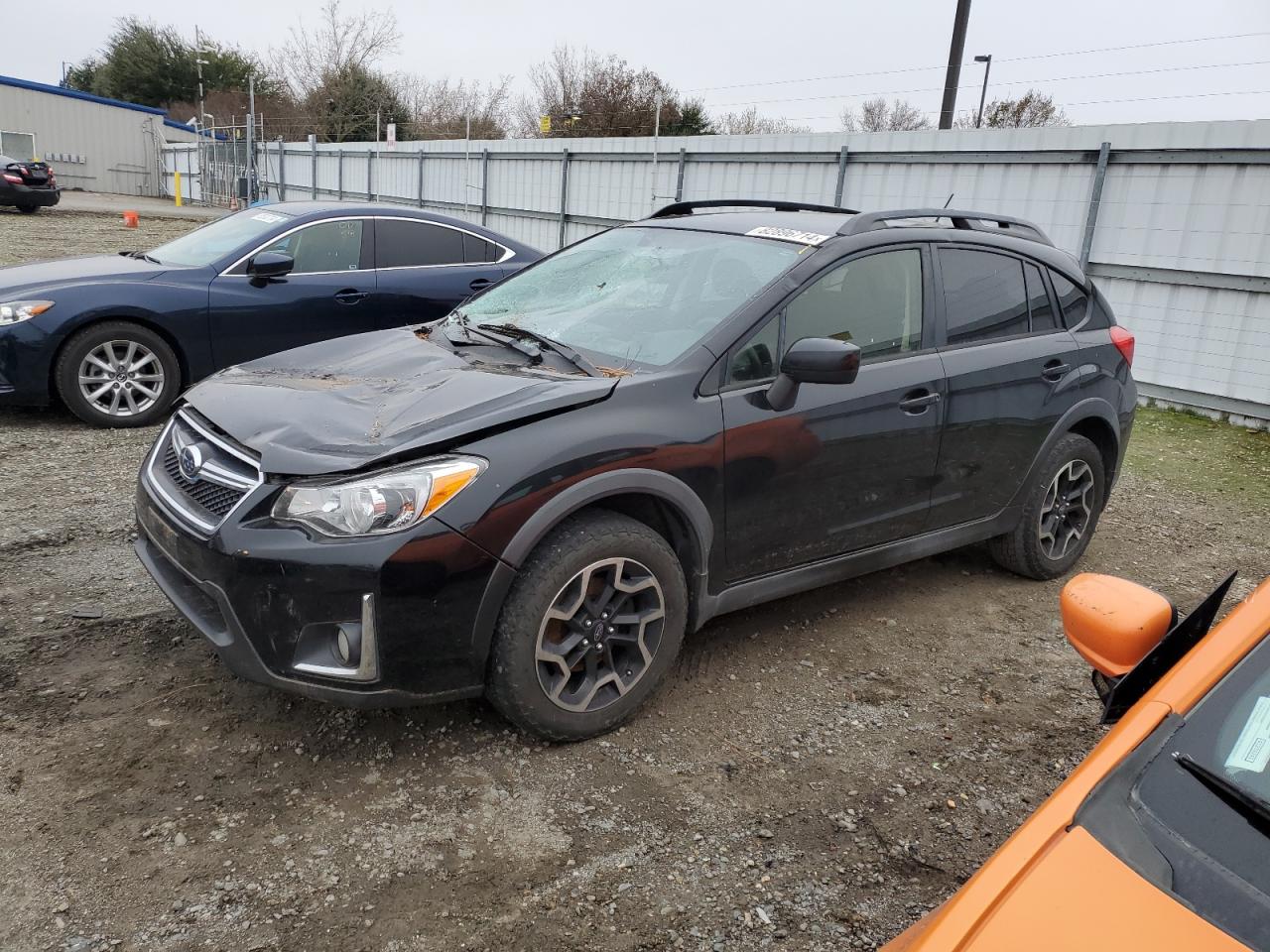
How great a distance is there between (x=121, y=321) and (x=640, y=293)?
4.21 m

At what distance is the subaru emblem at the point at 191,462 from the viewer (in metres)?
3.11

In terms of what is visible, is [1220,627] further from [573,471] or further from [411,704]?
[411,704]

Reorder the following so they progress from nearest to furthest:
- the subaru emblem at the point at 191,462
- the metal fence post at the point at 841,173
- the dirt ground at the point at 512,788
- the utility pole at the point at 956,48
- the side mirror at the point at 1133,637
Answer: the side mirror at the point at 1133,637 → the dirt ground at the point at 512,788 → the subaru emblem at the point at 191,462 → the metal fence post at the point at 841,173 → the utility pole at the point at 956,48

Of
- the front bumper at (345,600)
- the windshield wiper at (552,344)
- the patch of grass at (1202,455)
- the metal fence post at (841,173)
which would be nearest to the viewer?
the front bumper at (345,600)

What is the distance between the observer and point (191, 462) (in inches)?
124

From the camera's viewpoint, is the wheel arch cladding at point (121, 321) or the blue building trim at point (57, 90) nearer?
the wheel arch cladding at point (121, 321)

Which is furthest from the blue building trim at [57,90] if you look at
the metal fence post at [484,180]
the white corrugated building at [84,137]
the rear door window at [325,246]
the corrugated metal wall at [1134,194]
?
the rear door window at [325,246]

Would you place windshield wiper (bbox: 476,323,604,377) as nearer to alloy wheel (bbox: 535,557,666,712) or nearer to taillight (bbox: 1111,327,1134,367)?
alloy wheel (bbox: 535,557,666,712)

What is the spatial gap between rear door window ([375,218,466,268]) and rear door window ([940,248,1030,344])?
4321 millimetres

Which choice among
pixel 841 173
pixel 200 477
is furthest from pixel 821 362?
pixel 841 173

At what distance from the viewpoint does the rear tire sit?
4.57m

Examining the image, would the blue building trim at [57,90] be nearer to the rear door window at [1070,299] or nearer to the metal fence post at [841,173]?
the metal fence post at [841,173]

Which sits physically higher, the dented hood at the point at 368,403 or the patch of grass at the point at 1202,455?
the dented hood at the point at 368,403

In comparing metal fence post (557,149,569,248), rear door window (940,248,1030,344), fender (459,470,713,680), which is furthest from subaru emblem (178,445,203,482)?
metal fence post (557,149,569,248)
